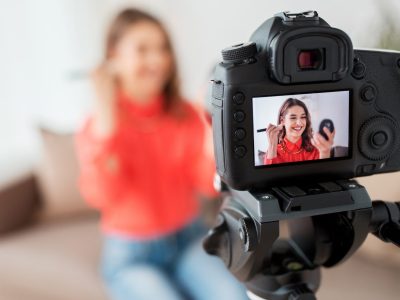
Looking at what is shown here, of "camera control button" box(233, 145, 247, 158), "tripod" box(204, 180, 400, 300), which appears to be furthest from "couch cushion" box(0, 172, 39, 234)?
"camera control button" box(233, 145, 247, 158)

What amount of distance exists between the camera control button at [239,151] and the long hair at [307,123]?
0.04 meters

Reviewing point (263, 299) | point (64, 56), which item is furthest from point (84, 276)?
point (64, 56)

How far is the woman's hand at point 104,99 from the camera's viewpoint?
1.19m

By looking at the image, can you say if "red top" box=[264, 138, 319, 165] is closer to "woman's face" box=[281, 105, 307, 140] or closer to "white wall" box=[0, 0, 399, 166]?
"woman's face" box=[281, 105, 307, 140]

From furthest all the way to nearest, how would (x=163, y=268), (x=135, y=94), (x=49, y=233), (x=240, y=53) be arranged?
(x=49, y=233) → (x=135, y=94) → (x=163, y=268) → (x=240, y=53)

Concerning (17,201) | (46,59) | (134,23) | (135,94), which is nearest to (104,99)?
(135,94)

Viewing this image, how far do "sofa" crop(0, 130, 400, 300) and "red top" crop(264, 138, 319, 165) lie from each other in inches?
24.8

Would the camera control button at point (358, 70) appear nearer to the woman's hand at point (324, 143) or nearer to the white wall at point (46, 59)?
the woman's hand at point (324, 143)

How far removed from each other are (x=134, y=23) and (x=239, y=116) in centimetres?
81

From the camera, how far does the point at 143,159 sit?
48.4 inches

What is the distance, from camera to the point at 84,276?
1.23 metres

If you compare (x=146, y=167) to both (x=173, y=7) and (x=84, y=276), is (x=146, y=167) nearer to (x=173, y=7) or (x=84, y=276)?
(x=84, y=276)

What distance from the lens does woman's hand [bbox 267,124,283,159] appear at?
1.60 feet

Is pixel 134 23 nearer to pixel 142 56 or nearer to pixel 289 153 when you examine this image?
pixel 142 56
